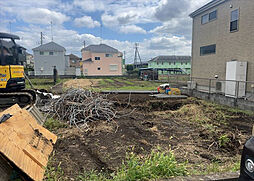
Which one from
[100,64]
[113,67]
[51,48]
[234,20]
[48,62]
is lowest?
[113,67]

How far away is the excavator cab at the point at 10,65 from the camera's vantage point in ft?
21.1

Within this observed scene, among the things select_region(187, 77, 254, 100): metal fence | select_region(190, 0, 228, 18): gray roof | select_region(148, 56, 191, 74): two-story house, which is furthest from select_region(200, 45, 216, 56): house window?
select_region(148, 56, 191, 74): two-story house

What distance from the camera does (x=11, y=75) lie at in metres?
6.63

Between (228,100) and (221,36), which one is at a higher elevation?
(221,36)

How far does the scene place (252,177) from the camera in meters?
1.87

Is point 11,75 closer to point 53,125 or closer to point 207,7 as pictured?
point 53,125

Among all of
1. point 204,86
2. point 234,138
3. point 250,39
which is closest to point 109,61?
point 204,86

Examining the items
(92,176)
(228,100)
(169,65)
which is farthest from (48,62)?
(92,176)

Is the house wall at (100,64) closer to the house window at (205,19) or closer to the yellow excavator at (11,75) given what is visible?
the house window at (205,19)

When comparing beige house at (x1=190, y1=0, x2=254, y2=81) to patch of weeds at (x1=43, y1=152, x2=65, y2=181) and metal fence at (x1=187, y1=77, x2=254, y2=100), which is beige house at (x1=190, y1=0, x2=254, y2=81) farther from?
patch of weeds at (x1=43, y1=152, x2=65, y2=181)

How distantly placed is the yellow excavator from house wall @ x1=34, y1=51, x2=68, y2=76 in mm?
30639

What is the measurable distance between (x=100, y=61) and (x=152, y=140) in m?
37.8

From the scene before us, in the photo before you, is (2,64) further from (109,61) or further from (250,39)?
(109,61)

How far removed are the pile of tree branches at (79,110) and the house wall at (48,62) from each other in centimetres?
3143
